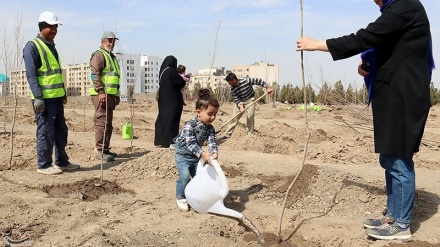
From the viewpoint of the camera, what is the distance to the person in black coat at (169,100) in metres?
7.29

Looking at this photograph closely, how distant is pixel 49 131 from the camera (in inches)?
202

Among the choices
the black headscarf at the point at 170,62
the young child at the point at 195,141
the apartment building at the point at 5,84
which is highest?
the black headscarf at the point at 170,62

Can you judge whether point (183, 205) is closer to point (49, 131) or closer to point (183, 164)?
point (183, 164)

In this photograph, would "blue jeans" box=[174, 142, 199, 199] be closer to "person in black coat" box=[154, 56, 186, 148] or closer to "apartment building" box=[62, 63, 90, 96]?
"person in black coat" box=[154, 56, 186, 148]

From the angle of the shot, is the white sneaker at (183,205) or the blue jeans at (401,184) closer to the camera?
the blue jeans at (401,184)

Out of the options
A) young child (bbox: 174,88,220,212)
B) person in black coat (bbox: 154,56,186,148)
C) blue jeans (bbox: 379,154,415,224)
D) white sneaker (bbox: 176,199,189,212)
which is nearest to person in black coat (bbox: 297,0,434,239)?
blue jeans (bbox: 379,154,415,224)

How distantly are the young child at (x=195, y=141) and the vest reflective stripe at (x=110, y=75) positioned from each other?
8.16 ft

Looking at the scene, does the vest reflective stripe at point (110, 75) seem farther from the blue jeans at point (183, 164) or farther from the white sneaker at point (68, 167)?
the blue jeans at point (183, 164)

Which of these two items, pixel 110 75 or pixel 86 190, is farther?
pixel 110 75

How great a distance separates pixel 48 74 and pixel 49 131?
2.09ft

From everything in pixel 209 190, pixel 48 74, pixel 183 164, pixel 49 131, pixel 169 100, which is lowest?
pixel 209 190

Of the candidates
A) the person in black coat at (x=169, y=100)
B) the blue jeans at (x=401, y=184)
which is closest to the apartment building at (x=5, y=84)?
the person in black coat at (x=169, y=100)

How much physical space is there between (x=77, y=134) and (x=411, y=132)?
793 cm

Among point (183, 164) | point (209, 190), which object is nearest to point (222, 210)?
point (209, 190)
